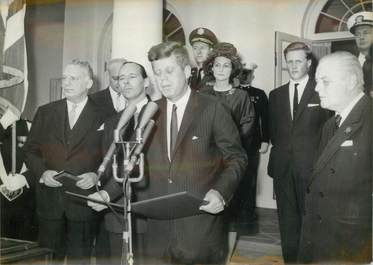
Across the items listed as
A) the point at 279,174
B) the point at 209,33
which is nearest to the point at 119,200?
the point at 279,174

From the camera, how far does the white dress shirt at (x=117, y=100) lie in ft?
8.96

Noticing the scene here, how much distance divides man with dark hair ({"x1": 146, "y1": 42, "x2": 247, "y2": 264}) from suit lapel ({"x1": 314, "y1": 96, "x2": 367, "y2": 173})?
39 centimetres

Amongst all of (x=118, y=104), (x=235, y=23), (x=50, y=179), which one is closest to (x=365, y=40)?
(x=235, y=23)

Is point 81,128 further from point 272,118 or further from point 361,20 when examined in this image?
point 361,20

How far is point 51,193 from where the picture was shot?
8.98ft

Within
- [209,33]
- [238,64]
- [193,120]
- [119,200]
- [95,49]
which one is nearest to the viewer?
[193,120]

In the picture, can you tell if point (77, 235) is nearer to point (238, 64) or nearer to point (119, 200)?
point (119, 200)

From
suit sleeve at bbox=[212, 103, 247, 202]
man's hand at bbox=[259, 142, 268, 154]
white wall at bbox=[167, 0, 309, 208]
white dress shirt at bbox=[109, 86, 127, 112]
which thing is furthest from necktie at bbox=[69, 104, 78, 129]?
man's hand at bbox=[259, 142, 268, 154]

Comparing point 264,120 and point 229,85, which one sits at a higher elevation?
point 229,85

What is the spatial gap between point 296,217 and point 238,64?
1.00m

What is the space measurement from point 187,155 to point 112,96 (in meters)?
0.87

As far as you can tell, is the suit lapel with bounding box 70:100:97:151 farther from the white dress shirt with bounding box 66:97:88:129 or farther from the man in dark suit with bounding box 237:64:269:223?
the man in dark suit with bounding box 237:64:269:223

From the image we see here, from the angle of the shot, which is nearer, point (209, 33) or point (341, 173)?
point (341, 173)

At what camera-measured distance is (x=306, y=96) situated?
2.47 m
